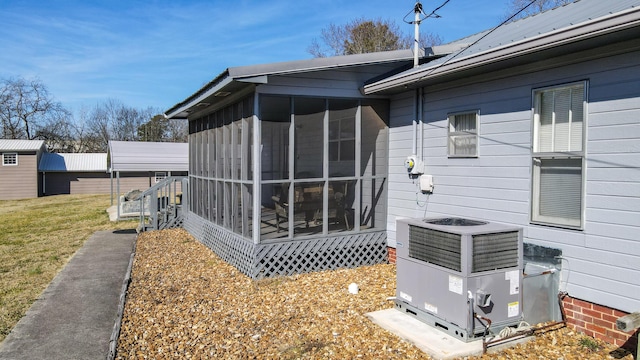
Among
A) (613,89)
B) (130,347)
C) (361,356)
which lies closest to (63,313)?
(130,347)

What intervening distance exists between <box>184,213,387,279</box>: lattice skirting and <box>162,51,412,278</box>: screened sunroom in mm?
16

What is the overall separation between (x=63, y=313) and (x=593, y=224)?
614 cm

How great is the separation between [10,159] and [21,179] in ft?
4.30

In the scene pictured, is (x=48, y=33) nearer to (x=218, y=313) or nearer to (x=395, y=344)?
(x=218, y=313)

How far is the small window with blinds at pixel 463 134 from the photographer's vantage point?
5711 millimetres

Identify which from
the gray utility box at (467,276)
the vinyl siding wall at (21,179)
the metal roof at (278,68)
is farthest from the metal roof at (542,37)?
the vinyl siding wall at (21,179)

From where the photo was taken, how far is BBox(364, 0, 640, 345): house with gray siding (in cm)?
397

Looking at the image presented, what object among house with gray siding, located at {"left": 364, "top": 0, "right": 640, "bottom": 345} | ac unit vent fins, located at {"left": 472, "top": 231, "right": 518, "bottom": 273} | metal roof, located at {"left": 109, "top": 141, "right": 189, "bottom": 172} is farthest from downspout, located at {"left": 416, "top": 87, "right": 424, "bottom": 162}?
metal roof, located at {"left": 109, "top": 141, "right": 189, "bottom": 172}

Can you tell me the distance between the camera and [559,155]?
15.0 feet

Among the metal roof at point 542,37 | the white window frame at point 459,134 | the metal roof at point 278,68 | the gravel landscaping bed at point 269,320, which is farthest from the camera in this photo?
the metal roof at point 278,68

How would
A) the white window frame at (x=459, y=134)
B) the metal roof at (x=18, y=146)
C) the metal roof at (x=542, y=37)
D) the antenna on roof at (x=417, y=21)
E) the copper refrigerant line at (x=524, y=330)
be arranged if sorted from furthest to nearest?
the metal roof at (x=18, y=146), the antenna on roof at (x=417, y=21), the white window frame at (x=459, y=134), the copper refrigerant line at (x=524, y=330), the metal roof at (x=542, y=37)

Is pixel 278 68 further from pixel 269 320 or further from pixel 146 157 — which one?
pixel 146 157

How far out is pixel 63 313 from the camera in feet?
17.6

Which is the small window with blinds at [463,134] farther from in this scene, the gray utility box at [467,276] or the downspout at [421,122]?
the gray utility box at [467,276]
